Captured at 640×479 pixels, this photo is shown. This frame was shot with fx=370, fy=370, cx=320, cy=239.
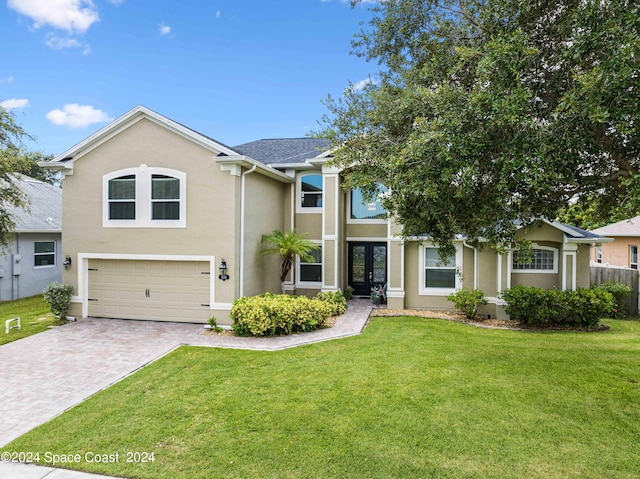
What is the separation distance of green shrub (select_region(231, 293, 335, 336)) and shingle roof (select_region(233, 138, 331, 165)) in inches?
242

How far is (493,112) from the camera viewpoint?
5.17 metres

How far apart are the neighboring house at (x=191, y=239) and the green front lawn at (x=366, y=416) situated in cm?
332

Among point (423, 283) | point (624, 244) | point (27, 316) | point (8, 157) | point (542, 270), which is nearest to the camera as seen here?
point (8, 157)

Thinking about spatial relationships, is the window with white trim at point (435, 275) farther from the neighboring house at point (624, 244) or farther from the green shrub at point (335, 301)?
the neighboring house at point (624, 244)

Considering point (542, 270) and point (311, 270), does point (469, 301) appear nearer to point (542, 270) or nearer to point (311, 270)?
point (542, 270)

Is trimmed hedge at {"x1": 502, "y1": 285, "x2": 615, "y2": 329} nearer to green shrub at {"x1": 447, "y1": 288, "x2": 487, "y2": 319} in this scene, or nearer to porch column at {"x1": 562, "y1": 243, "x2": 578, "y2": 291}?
porch column at {"x1": 562, "y1": 243, "x2": 578, "y2": 291}

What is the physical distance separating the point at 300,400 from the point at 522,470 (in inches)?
131

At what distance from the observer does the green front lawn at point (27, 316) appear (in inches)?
422

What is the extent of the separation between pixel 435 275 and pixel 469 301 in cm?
165

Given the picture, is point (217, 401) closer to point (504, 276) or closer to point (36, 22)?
point (504, 276)

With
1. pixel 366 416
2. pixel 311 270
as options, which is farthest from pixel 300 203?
pixel 366 416

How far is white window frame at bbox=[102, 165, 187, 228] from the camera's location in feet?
37.4

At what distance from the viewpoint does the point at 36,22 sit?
14.9m

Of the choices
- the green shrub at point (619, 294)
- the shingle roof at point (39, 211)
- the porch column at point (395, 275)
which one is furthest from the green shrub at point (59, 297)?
the green shrub at point (619, 294)
